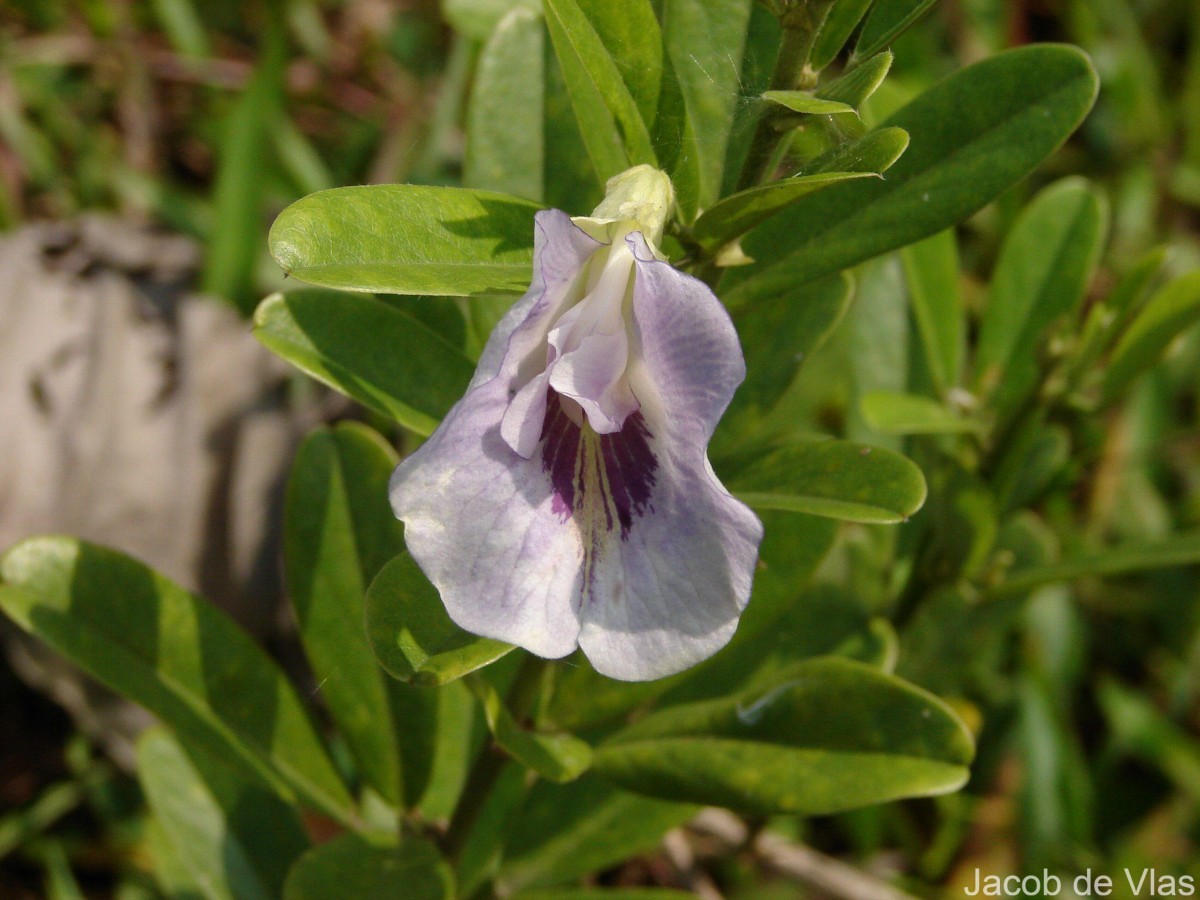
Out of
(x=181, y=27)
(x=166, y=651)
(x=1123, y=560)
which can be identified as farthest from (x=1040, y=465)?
(x=181, y=27)

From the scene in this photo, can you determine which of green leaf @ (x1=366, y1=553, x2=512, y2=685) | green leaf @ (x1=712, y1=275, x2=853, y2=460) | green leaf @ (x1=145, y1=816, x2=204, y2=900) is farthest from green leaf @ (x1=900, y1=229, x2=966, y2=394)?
green leaf @ (x1=145, y1=816, x2=204, y2=900)

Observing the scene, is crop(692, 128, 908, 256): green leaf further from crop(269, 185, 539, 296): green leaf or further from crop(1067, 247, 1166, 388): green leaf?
crop(1067, 247, 1166, 388): green leaf

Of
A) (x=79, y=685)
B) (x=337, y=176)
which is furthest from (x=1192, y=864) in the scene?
(x=337, y=176)

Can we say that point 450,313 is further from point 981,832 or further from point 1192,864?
point 1192,864

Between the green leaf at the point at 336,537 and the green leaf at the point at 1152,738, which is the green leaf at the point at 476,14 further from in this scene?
the green leaf at the point at 1152,738

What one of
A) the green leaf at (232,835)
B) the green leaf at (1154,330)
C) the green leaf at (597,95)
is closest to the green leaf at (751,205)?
the green leaf at (597,95)
